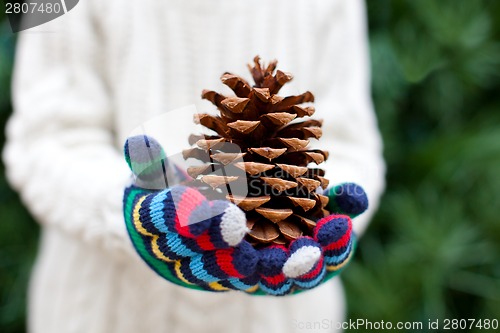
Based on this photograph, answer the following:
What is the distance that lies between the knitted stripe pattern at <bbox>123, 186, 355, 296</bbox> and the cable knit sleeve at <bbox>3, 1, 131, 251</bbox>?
17 cm

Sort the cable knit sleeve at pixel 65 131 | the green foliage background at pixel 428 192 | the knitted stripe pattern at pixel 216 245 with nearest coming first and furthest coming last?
the knitted stripe pattern at pixel 216 245
the cable knit sleeve at pixel 65 131
the green foliage background at pixel 428 192

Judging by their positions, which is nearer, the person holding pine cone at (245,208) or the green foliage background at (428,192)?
the person holding pine cone at (245,208)

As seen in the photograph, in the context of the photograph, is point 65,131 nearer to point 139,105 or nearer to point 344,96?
point 139,105

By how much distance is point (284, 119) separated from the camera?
1.27 ft

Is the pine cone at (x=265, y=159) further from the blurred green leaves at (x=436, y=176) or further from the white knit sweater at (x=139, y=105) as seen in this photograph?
the blurred green leaves at (x=436, y=176)

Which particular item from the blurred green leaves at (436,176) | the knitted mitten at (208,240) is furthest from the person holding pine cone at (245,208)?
the blurred green leaves at (436,176)

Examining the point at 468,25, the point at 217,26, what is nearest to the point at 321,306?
the point at 217,26

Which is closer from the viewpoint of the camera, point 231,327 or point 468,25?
point 231,327

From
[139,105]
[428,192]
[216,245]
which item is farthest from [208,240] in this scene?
[428,192]

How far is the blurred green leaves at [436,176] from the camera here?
1.02 metres

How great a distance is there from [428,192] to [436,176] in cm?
4

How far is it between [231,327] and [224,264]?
0.31 metres

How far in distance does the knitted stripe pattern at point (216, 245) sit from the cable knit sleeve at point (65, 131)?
165mm

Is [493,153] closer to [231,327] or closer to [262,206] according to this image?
[231,327]
